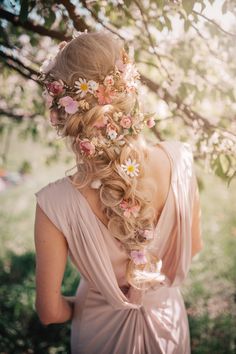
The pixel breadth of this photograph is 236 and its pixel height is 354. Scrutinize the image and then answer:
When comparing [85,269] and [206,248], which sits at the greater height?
[85,269]

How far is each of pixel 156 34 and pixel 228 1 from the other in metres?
1.11

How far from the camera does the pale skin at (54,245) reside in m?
1.65

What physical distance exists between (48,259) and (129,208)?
1.49ft

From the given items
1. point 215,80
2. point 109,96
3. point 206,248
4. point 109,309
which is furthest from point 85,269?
point 206,248

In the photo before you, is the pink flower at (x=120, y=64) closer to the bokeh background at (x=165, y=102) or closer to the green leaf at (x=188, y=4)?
the bokeh background at (x=165, y=102)

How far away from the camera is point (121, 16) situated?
2824 mm

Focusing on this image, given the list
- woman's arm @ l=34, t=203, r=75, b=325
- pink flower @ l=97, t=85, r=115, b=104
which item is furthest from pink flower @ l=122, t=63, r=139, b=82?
woman's arm @ l=34, t=203, r=75, b=325

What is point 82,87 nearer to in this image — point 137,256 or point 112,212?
point 112,212

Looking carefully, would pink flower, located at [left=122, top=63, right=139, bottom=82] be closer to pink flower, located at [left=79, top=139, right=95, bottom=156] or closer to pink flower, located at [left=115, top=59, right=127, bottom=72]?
pink flower, located at [left=115, top=59, right=127, bottom=72]

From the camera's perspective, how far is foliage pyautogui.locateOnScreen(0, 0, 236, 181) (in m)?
2.21

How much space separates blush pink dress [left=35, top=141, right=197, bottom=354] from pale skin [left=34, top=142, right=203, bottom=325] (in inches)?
1.2

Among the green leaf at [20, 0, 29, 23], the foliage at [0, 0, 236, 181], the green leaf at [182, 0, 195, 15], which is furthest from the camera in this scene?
the foliage at [0, 0, 236, 181]

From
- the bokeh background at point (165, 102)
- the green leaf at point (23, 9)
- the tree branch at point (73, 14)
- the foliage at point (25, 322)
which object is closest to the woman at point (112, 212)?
the bokeh background at point (165, 102)

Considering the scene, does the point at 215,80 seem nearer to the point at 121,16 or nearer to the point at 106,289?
the point at 121,16
